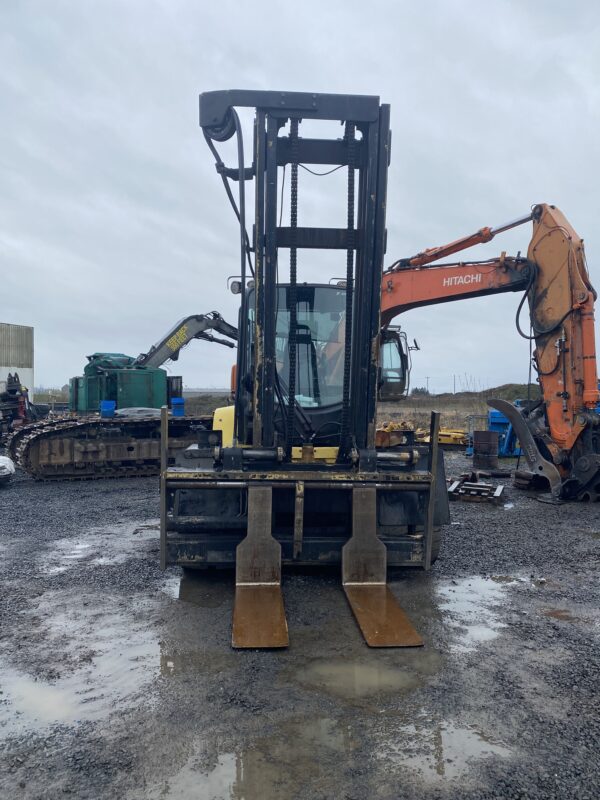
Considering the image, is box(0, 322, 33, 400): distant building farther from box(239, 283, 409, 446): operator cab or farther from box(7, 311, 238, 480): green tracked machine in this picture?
box(239, 283, 409, 446): operator cab

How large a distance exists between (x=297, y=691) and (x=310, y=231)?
160 inches

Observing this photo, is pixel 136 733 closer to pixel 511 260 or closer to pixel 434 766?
pixel 434 766

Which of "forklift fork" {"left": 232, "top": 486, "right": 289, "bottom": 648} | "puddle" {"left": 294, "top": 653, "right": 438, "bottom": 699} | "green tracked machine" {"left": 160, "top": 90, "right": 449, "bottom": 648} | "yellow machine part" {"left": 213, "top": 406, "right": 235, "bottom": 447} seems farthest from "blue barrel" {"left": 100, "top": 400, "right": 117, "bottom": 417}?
"puddle" {"left": 294, "top": 653, "right": 438, "bottom": 699}

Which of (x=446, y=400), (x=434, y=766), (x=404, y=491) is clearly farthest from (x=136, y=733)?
(x=446, y=400)

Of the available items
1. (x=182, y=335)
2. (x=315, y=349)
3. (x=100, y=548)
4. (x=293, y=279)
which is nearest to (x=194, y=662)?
(x=315, y=349)

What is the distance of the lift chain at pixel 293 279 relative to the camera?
5746 millimetres

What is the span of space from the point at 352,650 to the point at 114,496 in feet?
28.9

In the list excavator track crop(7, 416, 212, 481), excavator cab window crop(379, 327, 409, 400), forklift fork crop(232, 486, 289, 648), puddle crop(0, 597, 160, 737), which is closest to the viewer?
puddle crop(0, 597, 160, 737)

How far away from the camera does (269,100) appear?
5.82 meters

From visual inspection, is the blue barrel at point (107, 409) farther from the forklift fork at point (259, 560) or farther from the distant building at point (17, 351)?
the distant building at point (17, 351)

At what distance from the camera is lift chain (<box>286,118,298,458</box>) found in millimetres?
5746

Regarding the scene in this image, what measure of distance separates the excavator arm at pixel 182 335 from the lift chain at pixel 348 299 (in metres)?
12.1

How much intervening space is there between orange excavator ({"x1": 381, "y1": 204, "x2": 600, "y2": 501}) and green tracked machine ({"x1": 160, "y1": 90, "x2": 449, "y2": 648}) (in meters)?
6.13

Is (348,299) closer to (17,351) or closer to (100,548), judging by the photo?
(100,548)
